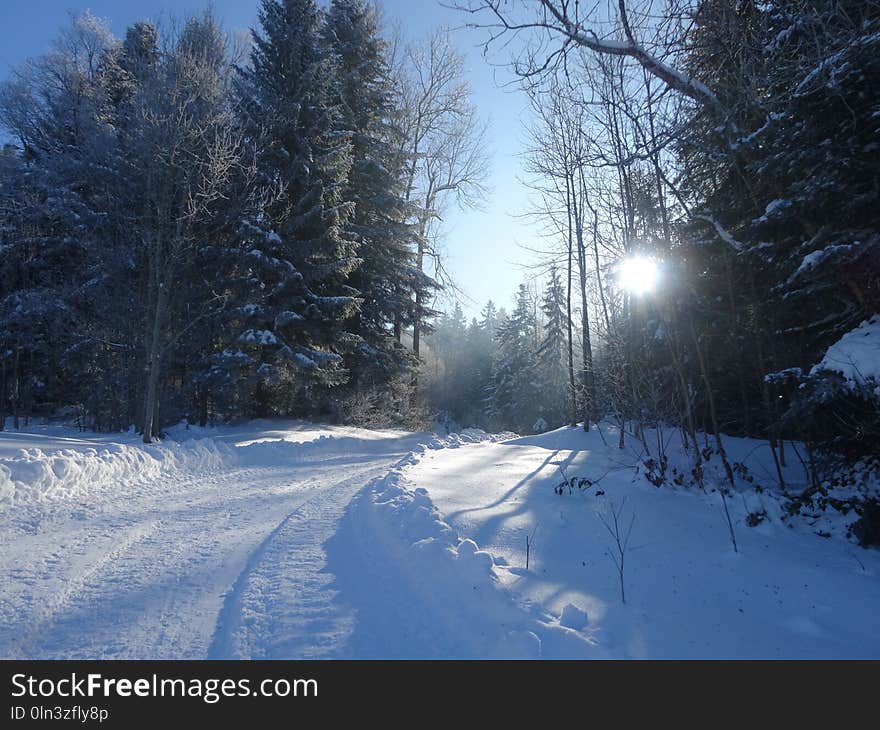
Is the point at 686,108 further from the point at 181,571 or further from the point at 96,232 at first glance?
the point at 96,232

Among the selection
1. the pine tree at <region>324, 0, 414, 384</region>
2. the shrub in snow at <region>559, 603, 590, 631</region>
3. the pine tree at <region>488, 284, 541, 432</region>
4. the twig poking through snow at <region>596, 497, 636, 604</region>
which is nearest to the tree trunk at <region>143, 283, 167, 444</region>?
the pine tree at <region>324, 0, 414, 384</region>

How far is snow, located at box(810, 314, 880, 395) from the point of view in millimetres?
4531

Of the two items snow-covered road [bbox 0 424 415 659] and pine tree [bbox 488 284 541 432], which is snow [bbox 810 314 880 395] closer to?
snow-covered road [bbox 0 424 415 659]

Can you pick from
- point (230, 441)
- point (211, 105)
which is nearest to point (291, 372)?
point (230, 441)

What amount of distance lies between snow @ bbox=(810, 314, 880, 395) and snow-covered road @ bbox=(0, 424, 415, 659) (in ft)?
17.0

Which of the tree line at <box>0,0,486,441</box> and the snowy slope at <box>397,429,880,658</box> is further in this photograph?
the tree line at <box>0,0,486,441</box>

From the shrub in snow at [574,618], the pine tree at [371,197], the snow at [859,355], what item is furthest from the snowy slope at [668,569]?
the pine tree at [371,197]

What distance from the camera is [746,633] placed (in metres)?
3.28

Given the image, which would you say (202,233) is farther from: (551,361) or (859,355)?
(551,361)

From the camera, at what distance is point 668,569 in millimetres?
4367

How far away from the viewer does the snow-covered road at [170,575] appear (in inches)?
112

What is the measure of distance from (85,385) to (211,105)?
10380mm

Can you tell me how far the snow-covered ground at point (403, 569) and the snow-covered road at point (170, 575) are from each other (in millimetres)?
19

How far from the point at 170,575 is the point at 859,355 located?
265 inches
